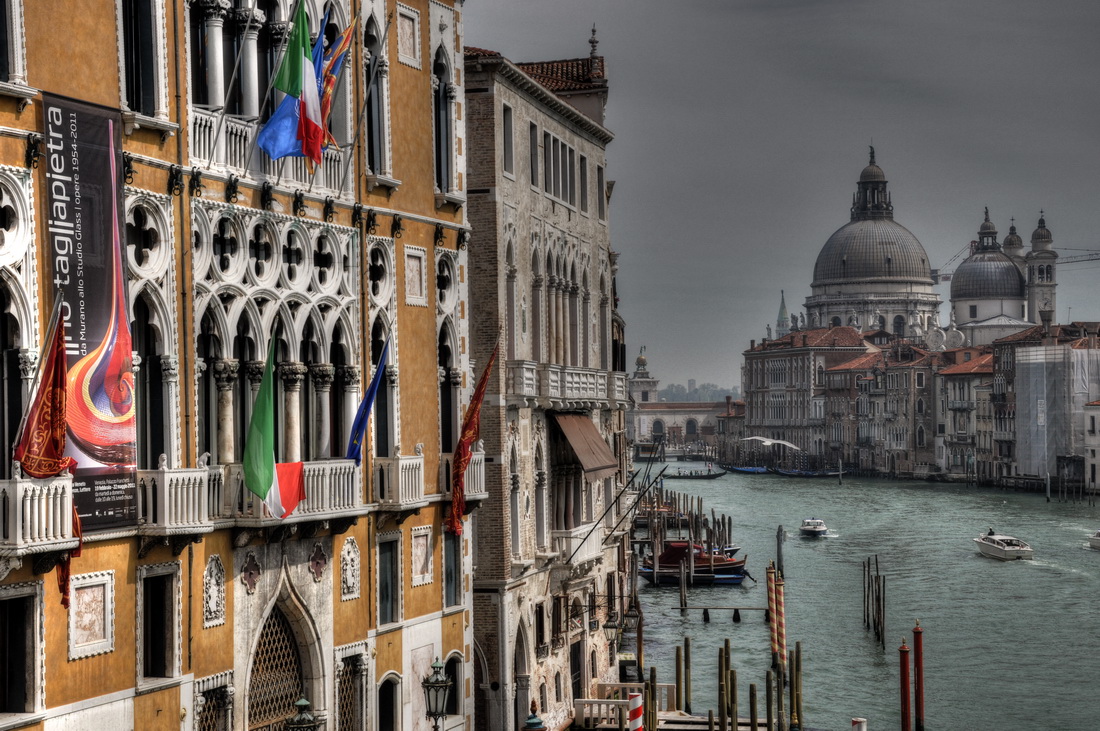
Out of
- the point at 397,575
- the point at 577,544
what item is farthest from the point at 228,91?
the point at 577,544

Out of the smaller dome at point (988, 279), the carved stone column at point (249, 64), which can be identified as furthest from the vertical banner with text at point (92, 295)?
the smaller dome at point (988, 279)

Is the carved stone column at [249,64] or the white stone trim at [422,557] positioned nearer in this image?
the carved stone column at [249,64]

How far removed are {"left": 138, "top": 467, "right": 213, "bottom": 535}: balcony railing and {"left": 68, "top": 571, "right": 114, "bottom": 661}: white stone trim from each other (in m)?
0.51

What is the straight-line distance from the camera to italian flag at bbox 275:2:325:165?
1307cm

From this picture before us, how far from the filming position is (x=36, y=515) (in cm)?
1073

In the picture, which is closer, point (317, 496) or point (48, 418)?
point (48, 418)

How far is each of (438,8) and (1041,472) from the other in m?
88.4

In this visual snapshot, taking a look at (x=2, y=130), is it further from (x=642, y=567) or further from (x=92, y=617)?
(x=642, y=567)

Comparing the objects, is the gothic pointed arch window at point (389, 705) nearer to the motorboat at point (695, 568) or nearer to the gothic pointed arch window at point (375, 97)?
the gothic pointed arch window at point (375, 97)

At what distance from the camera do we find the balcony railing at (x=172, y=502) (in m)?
12.1

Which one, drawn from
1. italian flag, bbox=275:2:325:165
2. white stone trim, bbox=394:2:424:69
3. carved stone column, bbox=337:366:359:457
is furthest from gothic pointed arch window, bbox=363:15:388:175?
italian flag, bbox=275:2:325:165

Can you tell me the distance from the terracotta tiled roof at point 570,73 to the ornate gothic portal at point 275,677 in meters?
13.7

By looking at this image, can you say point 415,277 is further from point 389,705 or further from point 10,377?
point 10,377

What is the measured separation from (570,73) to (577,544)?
7.79 meters
